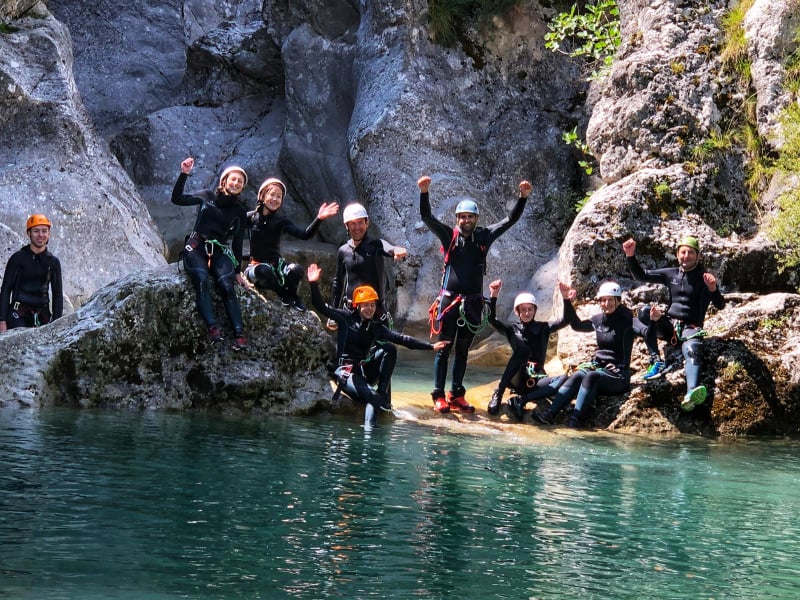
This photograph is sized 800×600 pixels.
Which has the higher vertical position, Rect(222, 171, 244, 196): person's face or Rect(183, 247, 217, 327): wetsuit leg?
Rect(222, 171, 244, 196): person's face

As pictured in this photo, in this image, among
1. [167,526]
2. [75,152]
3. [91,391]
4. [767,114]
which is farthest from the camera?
[75,152]

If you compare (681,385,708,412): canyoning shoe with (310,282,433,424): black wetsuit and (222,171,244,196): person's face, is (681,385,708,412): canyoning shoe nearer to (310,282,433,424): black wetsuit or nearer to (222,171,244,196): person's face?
(310,282,433,424): black wetsuit

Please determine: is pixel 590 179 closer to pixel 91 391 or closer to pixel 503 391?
pixel 503 391

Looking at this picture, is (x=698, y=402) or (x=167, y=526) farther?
(x=698, y=402)

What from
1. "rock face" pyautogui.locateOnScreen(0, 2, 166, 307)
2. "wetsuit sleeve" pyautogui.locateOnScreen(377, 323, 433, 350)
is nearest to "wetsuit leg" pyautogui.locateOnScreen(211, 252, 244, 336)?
"wetsuit sleeve" pyautogui.locateOnScreen(377, 323, 433, 350)

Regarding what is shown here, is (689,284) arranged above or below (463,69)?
below

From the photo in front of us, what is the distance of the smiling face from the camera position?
1098 cm

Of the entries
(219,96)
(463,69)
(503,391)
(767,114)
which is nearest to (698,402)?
(503,391)

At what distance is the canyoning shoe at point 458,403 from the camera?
1092cm

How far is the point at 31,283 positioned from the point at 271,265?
269cm

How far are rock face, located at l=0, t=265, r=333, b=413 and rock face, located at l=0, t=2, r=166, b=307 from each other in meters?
Answer: 5.42

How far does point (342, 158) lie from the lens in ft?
66.4

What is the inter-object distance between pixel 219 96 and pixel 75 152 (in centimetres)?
684

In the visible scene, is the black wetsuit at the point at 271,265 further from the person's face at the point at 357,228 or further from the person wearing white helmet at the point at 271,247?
the person's face at the point at 357,228
